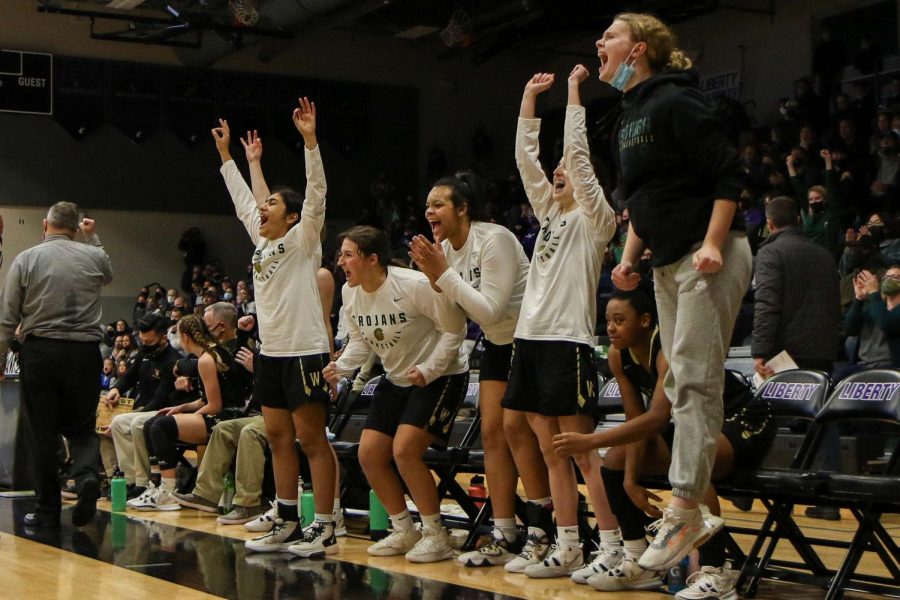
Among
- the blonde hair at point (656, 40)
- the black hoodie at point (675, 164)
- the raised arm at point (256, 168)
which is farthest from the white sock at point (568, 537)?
the raised arm at point (256, 168)

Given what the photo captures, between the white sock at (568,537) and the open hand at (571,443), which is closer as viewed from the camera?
the open hand at (571,443)

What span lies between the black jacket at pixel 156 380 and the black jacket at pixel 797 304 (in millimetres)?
4014

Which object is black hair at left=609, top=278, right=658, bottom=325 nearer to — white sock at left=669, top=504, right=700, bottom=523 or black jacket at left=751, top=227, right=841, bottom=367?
white sock at left=669, top=504, right=700, bottom=523

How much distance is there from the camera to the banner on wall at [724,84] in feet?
59.2

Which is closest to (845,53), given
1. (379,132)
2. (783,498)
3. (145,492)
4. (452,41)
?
(452,41)

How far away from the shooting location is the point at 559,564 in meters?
4.61

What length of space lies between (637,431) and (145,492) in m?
4.47

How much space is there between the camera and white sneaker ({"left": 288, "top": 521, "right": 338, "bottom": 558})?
5.32m

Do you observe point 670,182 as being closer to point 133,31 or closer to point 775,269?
point 775,269

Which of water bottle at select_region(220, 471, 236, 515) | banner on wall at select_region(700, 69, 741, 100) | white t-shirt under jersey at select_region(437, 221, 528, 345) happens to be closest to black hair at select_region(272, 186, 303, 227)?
white t-shirt under jersey at select_region(437, 221, 528, 345)

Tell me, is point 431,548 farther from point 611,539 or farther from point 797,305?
point 797,305

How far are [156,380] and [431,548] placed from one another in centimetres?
397

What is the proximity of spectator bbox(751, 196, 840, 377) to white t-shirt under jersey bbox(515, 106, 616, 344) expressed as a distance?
2090 mm

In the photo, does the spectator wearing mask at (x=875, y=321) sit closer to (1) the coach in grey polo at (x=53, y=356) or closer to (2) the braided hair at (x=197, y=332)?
(2) the braided hair at (x=197, y=332)
